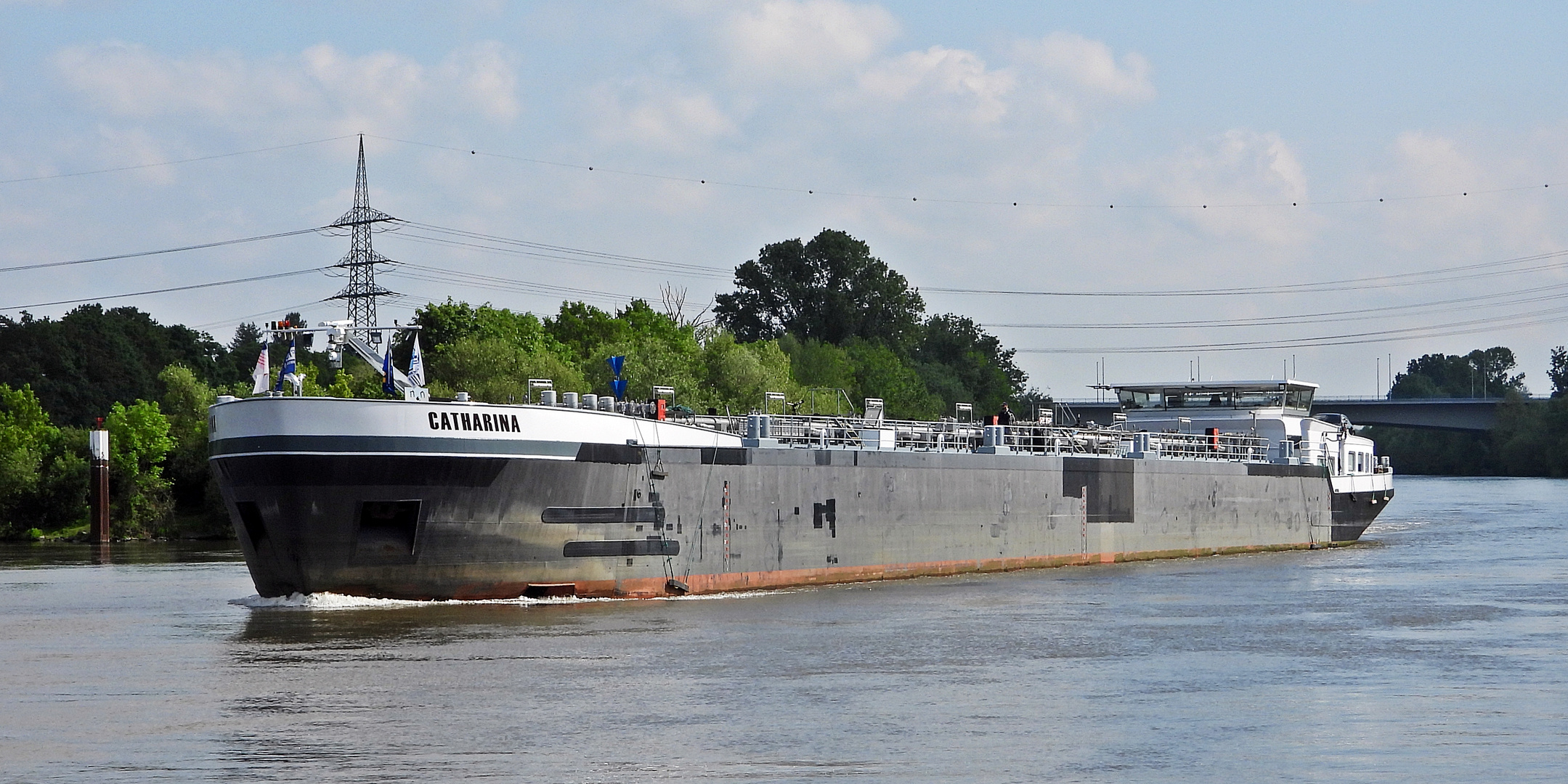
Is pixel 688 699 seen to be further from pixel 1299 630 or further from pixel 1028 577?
pixel 1028 577

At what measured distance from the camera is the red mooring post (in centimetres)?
5872

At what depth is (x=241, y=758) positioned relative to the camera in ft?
55.1

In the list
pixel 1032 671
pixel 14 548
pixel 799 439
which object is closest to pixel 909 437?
pixel 799 439

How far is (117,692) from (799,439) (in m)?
18.9

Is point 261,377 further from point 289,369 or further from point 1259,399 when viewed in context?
point 1259,399

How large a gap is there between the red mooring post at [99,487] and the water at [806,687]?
79.0 feet

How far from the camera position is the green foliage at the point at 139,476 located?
62688 millimetres

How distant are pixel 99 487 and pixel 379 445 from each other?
1388 inches

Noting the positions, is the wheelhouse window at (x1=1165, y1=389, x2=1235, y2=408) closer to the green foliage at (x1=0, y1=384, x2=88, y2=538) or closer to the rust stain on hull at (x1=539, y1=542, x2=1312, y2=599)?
the rust stain on hull at (x1=539, y1=542, x2=1312, y2=599)

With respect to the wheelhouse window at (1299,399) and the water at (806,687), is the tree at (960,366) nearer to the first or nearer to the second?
the wheelhouse window at (1299,399)

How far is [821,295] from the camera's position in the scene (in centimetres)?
11612

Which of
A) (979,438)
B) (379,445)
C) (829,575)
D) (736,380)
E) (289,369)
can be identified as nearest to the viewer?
(379,445)

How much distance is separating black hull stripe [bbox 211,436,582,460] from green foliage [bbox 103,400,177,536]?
35963 mm

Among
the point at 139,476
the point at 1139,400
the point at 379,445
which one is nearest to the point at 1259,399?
the point at 1139,400
